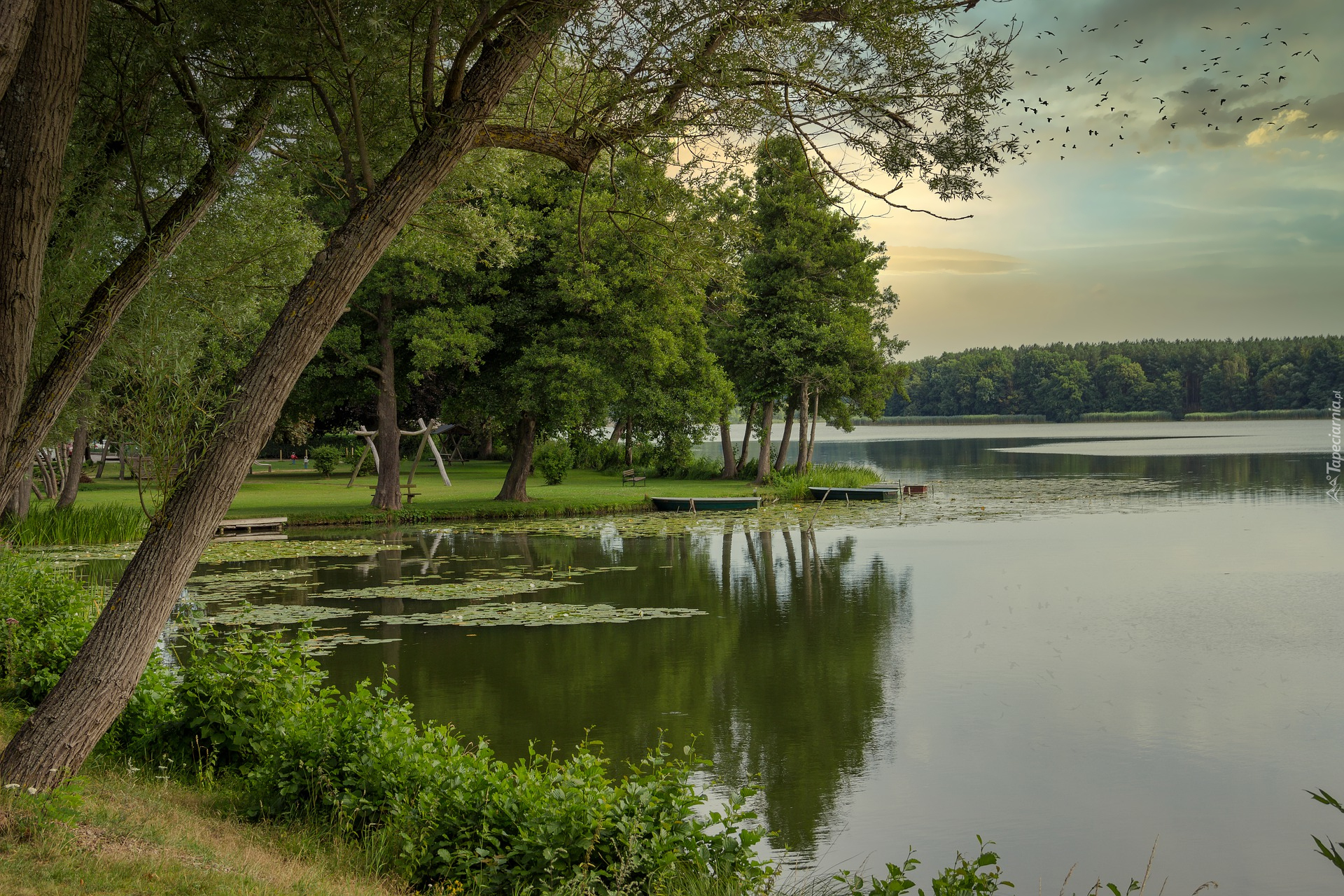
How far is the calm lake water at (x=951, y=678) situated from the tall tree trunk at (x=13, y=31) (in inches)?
222

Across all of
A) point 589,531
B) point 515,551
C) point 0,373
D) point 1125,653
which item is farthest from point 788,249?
point 0,373

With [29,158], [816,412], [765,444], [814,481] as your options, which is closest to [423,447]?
[765,444]

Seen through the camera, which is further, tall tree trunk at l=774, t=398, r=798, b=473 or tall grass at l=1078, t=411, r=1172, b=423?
tall grass at l=1078, t=411, r=1172, b=423

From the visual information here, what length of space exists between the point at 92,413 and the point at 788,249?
2412cm

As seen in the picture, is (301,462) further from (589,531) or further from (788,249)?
(589,531)

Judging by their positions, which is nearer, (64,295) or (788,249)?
(64,295)

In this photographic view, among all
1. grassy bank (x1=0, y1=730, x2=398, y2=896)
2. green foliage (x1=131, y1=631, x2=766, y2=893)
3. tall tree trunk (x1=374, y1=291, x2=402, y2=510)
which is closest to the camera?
grassy bank (x1=0, y1=730, x2=398, y2=896)

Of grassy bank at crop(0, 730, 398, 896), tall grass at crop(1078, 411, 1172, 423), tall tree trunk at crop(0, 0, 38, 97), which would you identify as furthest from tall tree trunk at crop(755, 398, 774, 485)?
tall grass at crop(1078, 411, 1172, 423)

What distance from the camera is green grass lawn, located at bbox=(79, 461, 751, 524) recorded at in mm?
26688

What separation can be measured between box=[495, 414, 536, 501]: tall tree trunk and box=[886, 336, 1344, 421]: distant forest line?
264ft

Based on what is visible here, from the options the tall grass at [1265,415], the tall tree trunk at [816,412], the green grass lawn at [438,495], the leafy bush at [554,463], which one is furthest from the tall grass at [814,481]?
the tall grass at [1265,415]

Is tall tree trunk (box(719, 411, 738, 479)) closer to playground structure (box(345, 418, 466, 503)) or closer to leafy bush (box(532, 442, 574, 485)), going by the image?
leafy bush (box(532, 442, 574, 485))

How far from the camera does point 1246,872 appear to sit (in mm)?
6555

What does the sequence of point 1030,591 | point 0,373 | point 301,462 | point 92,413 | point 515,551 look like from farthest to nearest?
point 301,462
point 515,551
point 92,413
point 1030,591
point 0,373
